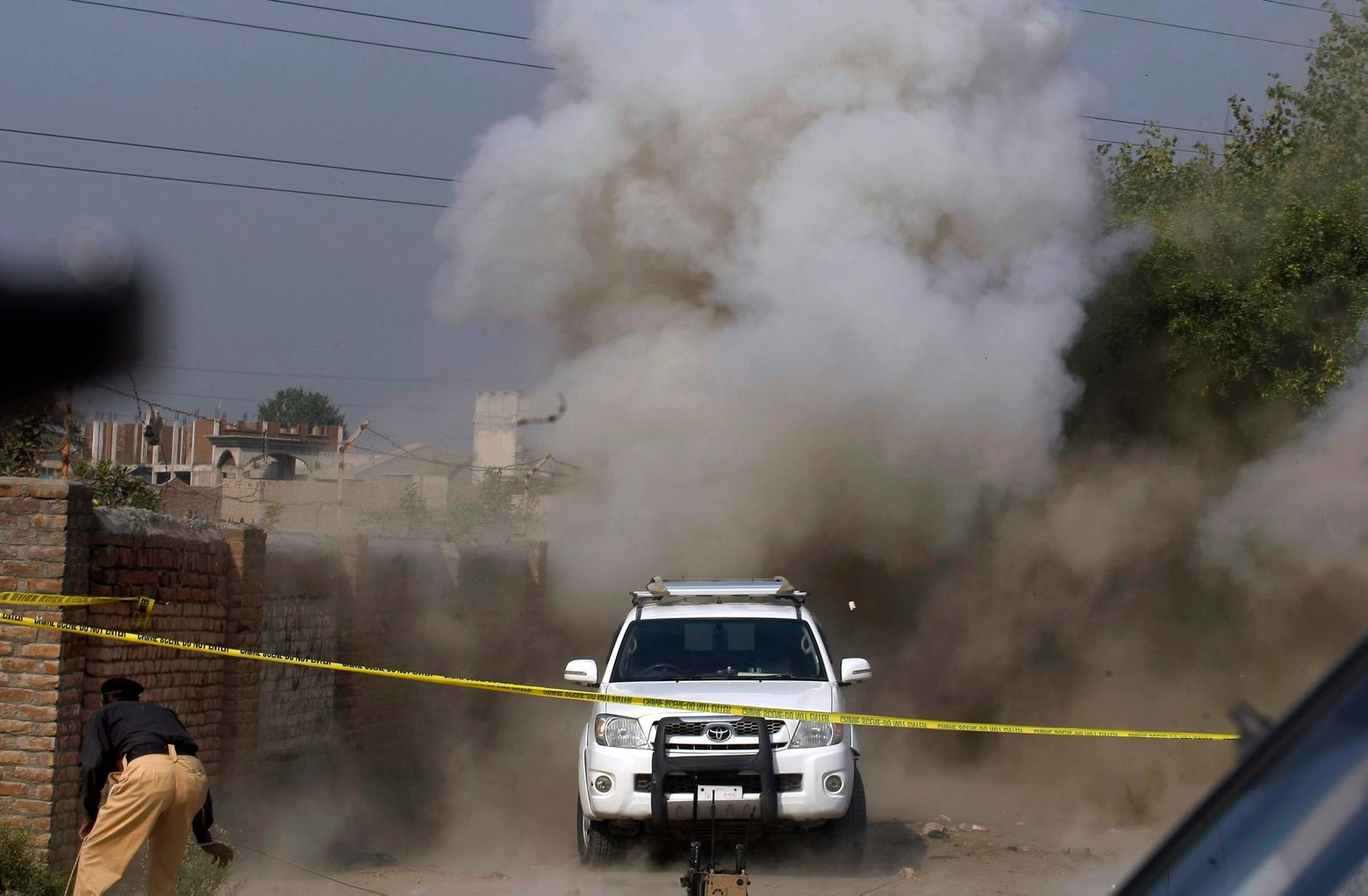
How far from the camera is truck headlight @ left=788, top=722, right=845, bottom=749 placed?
813 cm

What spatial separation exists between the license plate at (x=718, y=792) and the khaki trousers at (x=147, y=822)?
3.00 meters

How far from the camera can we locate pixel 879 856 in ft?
29.5

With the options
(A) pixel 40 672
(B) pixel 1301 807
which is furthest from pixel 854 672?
(B) pixel 1301 807

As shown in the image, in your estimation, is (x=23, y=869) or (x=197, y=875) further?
(x=197, y=875)

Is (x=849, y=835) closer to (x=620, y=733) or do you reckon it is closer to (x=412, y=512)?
(x=620, y=733)

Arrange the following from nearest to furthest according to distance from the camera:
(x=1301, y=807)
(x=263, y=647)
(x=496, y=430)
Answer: (x=1301, y=807) → (x=263, y=647) → (x=496, y=430)

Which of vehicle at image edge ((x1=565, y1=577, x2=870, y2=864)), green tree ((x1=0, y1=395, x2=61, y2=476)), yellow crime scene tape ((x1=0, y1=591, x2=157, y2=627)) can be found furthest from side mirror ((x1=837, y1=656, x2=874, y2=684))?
green tree ((x1=0, y1=395, x2=61, y2=476))

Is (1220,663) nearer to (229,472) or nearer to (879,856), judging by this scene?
(879,856)

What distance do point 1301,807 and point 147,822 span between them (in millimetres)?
5428

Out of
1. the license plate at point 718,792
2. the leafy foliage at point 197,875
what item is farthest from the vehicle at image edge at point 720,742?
the leafy foliage at point 197,875

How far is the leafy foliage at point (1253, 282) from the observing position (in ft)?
45.3

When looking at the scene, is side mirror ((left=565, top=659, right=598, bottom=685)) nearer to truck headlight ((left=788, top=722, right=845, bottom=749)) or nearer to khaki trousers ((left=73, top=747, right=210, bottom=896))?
truck headlight ((left=788, top=722, right=845, bottom=749))

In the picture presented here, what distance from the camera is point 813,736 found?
816 cm

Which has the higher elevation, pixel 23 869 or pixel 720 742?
pixel 720 742
